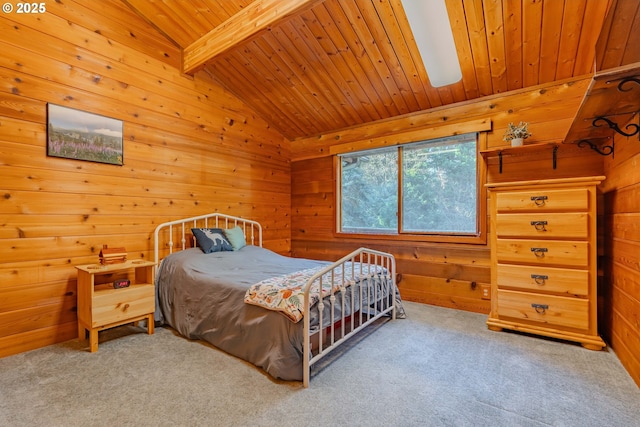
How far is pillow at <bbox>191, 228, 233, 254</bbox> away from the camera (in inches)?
122

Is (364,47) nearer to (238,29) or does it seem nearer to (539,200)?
(238,29)

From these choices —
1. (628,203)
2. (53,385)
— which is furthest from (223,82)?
(628,203)

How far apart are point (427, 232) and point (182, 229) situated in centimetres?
289

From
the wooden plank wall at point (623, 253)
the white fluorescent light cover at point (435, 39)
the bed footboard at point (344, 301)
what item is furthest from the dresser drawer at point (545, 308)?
the white fluorescent light cover at point (435, 39)

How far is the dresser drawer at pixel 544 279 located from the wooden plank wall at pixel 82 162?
321 cm

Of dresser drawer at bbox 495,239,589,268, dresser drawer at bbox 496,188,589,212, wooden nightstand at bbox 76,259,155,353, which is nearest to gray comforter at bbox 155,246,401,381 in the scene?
wooden nightstand at bbox 76,259,155,353

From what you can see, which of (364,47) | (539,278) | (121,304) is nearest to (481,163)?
(539,278)

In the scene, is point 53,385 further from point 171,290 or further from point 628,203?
point 628,203

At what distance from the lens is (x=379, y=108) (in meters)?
3.60

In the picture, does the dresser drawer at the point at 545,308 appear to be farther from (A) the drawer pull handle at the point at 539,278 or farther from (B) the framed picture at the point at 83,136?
(B) the framed picture at the point at 83,136

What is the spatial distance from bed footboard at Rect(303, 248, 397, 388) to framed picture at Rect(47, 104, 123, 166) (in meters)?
2.33

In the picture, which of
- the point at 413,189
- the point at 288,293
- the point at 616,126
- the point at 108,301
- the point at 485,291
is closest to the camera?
the point at 616,126

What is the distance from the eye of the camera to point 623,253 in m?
2.06

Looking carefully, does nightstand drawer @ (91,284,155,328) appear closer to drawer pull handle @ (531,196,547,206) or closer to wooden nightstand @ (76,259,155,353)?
wooden nightstand @ (76,259,155,353)
